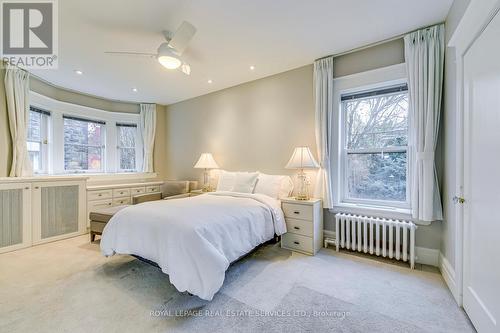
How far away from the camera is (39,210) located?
315cm

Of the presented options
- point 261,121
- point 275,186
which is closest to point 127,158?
point 261,121

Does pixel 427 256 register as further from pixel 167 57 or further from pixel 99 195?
pixel 99 195

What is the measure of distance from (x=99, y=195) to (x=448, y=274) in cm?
506

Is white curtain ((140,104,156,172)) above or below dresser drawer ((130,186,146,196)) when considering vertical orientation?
above

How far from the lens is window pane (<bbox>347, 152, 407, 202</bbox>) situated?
272 centimetres

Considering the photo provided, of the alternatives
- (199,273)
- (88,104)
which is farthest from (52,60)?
(199,273)

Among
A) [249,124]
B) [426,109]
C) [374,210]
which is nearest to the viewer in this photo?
[426,109]

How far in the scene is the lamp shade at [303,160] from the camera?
115 inches

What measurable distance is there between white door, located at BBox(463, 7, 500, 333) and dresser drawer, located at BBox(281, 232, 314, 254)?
1.44 meters

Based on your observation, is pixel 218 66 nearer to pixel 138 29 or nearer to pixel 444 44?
pixel 138 29

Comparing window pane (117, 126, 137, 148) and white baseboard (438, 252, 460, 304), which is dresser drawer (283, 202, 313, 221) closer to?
white baseboard (438, 252, 460, 304)

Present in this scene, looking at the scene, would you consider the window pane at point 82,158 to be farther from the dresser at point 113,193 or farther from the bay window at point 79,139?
the dresser at point 113,193

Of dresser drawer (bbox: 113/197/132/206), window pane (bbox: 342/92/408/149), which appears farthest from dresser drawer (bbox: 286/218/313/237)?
dresser drawer (bbox: 113/197/132/206)

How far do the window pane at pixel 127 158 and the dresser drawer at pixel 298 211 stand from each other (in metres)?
4.14
